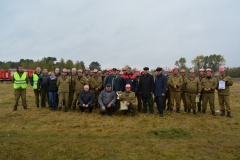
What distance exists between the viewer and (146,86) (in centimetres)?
956

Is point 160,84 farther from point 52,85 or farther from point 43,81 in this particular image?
point 43,81

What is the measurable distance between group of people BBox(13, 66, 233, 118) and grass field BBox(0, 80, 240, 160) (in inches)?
24.8

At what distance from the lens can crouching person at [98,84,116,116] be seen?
924 centimetres

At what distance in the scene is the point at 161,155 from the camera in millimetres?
5141

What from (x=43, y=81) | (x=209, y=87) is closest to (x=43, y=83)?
(x=43, y=81)

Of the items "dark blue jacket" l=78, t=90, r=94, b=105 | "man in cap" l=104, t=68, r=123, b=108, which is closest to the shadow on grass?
"man in cap" l=104, t=68, r=123, b=108

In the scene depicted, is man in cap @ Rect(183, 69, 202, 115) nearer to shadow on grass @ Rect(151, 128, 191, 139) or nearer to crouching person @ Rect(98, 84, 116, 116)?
shadow on grass @ Rect(151, 128, 191, 139)

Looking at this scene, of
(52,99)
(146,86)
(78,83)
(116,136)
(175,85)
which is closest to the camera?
(116,136)

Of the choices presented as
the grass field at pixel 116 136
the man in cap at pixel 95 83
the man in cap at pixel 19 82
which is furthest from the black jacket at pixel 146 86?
the man in cap at pixel 19 82

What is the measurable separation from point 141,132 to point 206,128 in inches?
95.1

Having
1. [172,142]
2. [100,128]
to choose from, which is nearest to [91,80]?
[100,128]

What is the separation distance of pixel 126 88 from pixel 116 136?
317cm

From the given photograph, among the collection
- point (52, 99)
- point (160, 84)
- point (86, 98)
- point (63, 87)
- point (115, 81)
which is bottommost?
point (52, 99)

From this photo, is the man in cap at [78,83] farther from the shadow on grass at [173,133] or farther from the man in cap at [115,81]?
the shadow on grass at [173,133]
